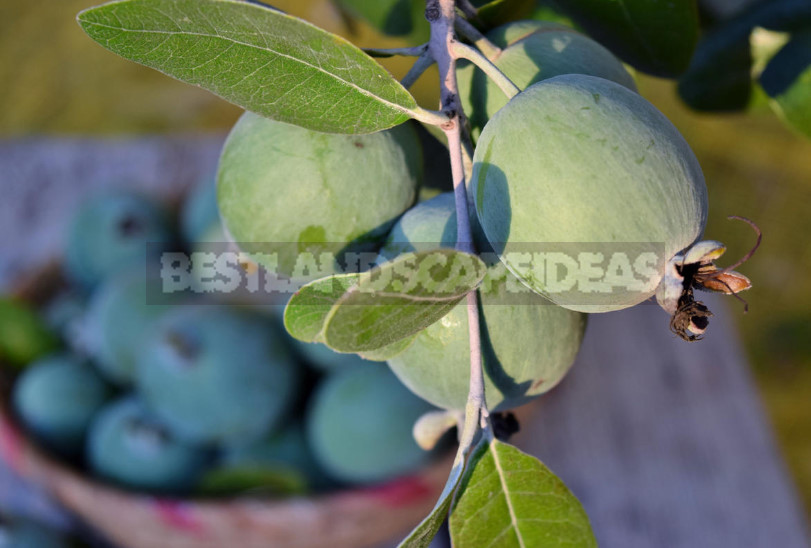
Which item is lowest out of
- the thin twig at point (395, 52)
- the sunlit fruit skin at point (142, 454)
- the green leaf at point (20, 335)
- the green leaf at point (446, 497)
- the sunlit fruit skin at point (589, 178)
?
the sunlit fruit skin at point (142, 454)

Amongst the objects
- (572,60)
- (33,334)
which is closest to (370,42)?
(33,334)

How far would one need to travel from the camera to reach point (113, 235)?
1023 mm

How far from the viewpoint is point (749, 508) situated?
0.85 meters

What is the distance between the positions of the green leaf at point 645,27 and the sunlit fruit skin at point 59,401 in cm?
77

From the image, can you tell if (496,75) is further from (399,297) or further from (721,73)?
(721,73)

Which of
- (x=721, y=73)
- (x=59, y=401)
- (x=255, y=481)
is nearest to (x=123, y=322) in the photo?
(x=59, y=401)

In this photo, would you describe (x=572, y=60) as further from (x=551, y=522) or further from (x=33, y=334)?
(x=33, y=334)

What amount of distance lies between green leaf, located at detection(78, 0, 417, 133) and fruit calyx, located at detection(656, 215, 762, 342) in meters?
0.13

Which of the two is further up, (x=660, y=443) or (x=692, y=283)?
(x=692, y=283)

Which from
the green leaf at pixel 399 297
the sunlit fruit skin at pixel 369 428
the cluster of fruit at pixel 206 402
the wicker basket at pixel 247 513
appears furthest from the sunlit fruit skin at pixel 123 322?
the green leaf at pixel 399 297

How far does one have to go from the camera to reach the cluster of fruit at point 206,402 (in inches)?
30.8

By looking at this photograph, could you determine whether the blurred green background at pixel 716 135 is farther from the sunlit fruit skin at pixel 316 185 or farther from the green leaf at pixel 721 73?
the sunlit fruit skin at pixel 316 185

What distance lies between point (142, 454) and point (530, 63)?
683 millimetres

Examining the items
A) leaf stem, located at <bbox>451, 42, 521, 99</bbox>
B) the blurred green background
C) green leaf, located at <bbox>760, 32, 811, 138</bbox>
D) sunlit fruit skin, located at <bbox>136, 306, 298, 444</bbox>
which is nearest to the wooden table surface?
sunlit fruit skin, located at <bbox>136, 306, 298, 444</bbox>
